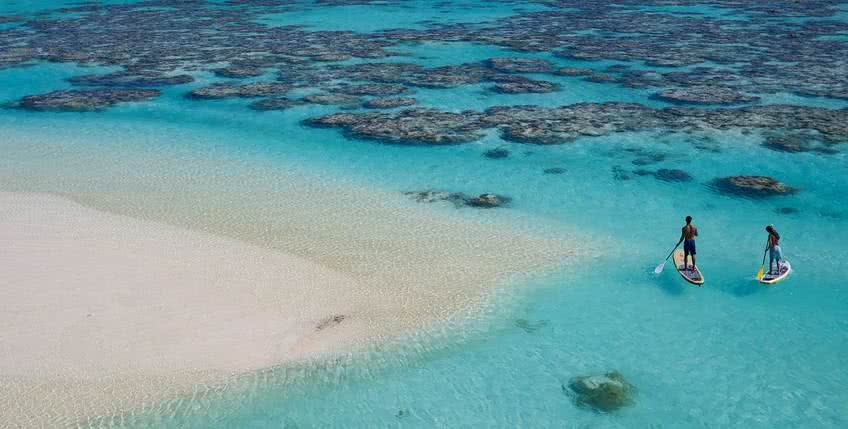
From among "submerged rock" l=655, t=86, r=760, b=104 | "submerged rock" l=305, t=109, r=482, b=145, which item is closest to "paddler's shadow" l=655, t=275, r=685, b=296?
"submerged rock" l=305, t=109, r=482, b=145

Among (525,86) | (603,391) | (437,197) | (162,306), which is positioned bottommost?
(603,391)

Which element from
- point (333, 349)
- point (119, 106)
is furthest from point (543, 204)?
point (119, 106)

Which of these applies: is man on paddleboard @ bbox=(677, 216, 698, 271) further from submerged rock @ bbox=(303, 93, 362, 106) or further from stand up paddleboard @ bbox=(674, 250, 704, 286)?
submerged rock @ bbox=(303, 93, 362, 106)

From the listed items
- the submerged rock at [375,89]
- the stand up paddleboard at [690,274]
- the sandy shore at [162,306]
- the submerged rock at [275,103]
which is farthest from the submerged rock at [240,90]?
the stand up paddleboard at [690,274]

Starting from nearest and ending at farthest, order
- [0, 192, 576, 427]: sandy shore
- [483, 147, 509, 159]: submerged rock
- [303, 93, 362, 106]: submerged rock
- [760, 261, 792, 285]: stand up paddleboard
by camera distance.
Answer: [0, 192, 576, 427]: sandy shore
[760, 261, 792, 285]: stand up paddleboard
[483, 147, 509, 159]: submerged rock
[303, 93, 362, 106]: submerged rock

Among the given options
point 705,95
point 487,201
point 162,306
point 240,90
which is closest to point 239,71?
point 240,90

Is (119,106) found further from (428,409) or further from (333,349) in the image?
(428,409)

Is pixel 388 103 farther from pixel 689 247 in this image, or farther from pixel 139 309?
pixel 139 309

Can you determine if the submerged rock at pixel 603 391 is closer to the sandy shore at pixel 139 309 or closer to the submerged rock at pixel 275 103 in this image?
the sandy shore at pixel 139 309
